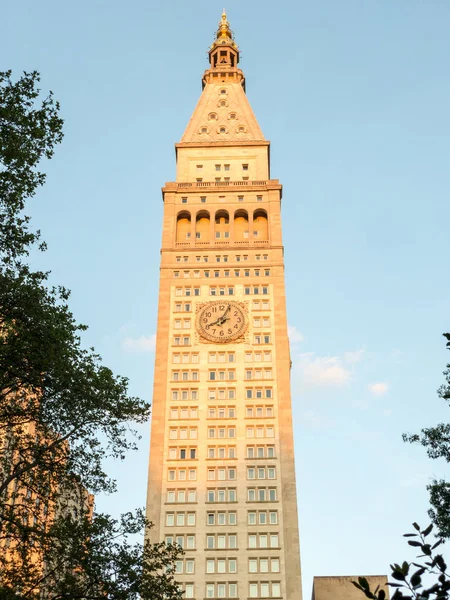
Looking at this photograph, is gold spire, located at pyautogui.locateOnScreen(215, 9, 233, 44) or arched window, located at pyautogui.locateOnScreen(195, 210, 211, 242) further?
gold spire, located at pyautogui.locateOnScreen(215, 9, 233, 44)

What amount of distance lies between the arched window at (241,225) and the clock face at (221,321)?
32.6 feet

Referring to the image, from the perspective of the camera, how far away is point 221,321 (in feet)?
261

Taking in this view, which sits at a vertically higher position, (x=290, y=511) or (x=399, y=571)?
(x=290, y=511)

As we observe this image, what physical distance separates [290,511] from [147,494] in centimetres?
1265

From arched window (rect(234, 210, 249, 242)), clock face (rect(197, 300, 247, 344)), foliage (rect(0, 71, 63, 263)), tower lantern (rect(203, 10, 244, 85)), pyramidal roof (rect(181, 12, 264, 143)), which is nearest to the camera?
foliage (rect(0, 71, 63, 263))

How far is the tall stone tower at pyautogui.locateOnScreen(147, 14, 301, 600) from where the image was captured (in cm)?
6644

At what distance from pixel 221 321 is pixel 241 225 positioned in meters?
14.3

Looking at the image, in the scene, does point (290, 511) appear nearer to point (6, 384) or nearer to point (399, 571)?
point (6, 384)

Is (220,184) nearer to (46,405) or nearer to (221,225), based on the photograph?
(221,225)

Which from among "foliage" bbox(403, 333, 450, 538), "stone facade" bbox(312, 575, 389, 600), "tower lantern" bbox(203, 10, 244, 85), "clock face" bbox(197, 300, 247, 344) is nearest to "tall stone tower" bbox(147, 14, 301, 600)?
"clock face" bbox(197, 300, 247, 344)

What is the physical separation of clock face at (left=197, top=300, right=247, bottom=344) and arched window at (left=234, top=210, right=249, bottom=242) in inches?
392

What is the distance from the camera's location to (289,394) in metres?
75.4

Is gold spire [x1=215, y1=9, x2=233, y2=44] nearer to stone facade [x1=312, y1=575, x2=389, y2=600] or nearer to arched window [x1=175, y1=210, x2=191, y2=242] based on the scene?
arched window [x1=175, y1=210, x2=191, y2=242]

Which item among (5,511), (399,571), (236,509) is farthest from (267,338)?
(399,571)
